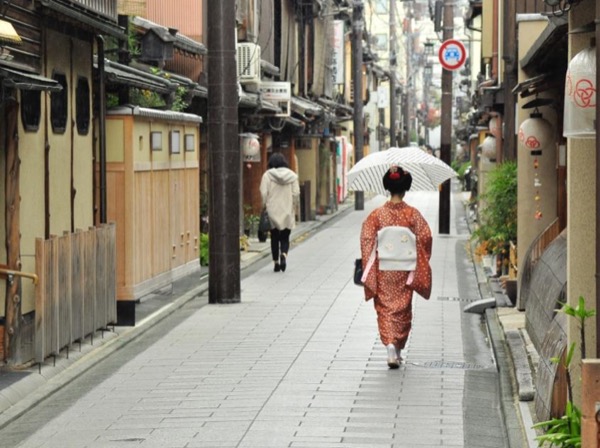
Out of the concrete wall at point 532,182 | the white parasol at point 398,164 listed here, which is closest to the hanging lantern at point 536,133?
the concrete wall at point 532,182

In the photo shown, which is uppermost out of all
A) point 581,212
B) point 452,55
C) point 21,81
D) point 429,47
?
point 429,47

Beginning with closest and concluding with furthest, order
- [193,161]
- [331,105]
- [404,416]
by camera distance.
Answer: [404,416] → [193,161] → [331,105]

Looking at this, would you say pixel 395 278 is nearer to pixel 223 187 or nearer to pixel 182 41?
pixel 223 187

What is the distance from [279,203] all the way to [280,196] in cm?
20

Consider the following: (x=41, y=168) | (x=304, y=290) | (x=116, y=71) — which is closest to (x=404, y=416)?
(x=41, y=168)

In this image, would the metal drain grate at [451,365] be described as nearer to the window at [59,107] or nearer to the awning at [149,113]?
the window at [59,107]

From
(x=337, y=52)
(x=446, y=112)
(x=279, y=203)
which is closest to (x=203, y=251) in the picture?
(x=279, y=203)

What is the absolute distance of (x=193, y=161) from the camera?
76.3 feet

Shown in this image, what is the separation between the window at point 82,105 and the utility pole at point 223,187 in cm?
287

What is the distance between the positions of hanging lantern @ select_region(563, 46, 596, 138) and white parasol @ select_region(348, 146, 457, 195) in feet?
21.4

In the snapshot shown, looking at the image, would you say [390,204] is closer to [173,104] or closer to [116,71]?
[116,71]

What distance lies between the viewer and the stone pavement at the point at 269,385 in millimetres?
10438

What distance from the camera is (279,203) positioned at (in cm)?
2503

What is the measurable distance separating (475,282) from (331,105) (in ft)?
96.5
